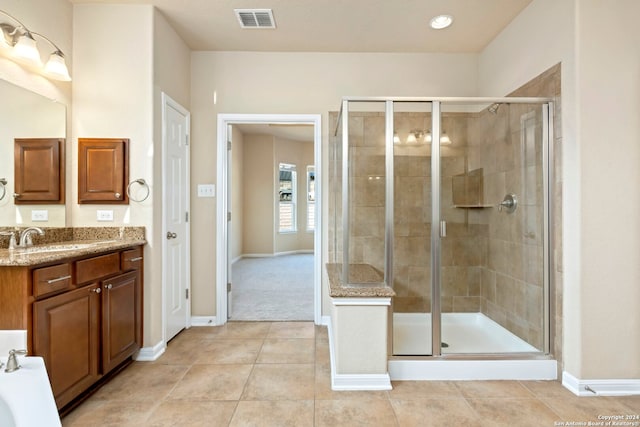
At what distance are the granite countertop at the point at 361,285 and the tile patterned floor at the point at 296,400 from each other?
60 centimetres

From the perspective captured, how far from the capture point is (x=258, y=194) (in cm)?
776

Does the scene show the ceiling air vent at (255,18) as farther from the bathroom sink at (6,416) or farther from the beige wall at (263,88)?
the bathroom sink at (6,416)

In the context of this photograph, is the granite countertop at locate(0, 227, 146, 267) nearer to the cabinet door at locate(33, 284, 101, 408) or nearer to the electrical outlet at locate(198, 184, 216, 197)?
the cabinet door at locate(33, 284, 101, 408)

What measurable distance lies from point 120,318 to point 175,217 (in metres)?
0.99

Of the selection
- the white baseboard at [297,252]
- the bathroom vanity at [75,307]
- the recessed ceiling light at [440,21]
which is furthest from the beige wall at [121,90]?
the white baseboard at [297,252]

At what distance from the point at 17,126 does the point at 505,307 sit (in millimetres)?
3779

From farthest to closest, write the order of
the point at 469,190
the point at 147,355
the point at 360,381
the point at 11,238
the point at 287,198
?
the point at 287,198, the point at 469,190, the point at 147,355, the point at 360,381, the point at 11,238

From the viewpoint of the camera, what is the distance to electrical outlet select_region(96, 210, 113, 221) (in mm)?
2520

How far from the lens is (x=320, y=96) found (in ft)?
10.8

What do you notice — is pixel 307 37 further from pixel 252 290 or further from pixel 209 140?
pixel 252 290

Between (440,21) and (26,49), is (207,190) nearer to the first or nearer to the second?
(26,49)

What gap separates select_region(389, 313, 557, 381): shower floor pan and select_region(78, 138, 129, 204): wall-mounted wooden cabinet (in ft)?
7.64

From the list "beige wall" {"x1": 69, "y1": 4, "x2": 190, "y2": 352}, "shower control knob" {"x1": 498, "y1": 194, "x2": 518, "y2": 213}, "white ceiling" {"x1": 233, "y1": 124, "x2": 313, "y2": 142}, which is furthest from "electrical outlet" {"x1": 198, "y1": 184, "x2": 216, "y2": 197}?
"white ceiling" {"x1": 233, "y1": 124, "x2": 313, "y2": 142}

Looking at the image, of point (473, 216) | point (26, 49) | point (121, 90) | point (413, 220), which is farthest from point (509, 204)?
point (26, 49)
